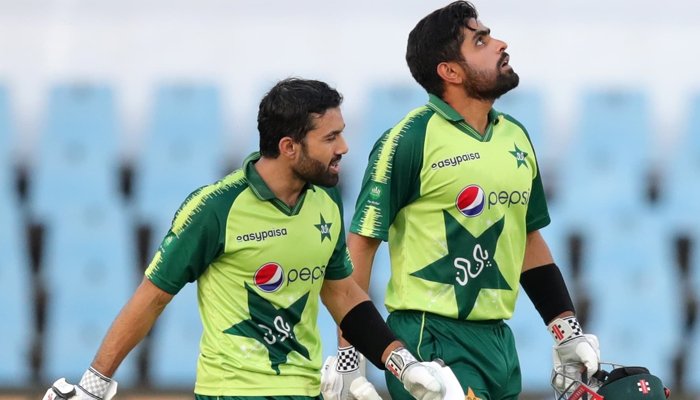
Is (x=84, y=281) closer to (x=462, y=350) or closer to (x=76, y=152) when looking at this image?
(x=76, y=152)

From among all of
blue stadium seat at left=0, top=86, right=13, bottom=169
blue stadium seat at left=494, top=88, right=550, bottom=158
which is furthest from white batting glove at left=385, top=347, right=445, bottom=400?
blue stadium seat at left=0, top=86, right=13, bottom=169

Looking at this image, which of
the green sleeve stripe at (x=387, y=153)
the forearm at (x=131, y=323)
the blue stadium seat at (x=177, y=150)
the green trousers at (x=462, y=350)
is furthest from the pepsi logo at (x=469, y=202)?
the blue stadium seat at (x=177, y=150)

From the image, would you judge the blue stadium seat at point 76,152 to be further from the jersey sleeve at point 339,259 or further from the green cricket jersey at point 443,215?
the jersey sleeve at point 339,259

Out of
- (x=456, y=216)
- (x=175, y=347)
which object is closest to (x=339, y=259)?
(x=456, y=216)

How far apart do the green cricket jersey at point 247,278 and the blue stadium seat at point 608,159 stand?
230 inches

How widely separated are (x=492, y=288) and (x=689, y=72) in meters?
5.82

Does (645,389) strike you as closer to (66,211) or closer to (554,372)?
(554,372)

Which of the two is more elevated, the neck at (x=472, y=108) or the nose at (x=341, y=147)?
the neck at (x=472, y=108)

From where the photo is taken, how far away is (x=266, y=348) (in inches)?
215

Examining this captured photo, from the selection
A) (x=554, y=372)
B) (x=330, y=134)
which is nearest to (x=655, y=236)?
(x=554, y=372)

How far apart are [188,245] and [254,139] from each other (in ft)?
19.2

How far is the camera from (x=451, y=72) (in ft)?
20.0

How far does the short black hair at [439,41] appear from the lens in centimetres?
609

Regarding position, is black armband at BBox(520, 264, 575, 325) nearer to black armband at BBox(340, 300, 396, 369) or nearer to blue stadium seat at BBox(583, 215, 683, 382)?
black armband at BBox(340, 300, 396, 369)
